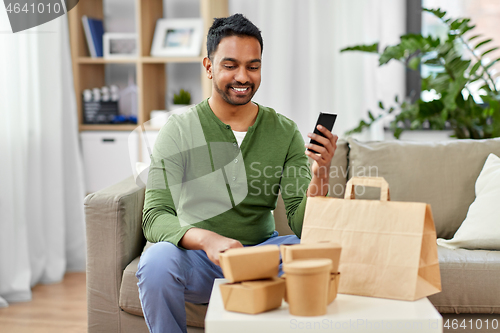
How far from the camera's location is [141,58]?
2.62 metres

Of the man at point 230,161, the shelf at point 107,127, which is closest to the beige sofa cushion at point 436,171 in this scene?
the man at point 230,161

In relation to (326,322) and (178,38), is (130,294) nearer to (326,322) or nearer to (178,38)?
(326,322)

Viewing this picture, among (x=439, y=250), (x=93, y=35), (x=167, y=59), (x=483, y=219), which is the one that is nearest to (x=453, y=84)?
(x=483, y=219)

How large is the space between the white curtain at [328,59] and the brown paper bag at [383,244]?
5.71 feet

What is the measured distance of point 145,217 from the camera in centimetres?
128

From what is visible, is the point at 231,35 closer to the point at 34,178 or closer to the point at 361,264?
the point at 361,264

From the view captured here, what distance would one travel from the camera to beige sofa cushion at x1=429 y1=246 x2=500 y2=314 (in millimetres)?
1418

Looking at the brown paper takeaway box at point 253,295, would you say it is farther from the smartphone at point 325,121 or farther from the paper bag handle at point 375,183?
the smartphone at point 325,121

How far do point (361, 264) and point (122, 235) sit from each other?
2.61 feet

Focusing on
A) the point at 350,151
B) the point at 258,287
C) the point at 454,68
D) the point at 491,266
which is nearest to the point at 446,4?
the point at 454,68

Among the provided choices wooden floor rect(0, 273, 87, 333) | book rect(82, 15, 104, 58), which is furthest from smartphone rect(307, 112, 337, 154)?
book rect(82, 15, 104, 58)

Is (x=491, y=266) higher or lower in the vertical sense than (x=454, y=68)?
lower

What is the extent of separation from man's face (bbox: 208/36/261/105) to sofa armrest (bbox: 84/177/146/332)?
1.56ft

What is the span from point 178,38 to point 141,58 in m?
0.24
